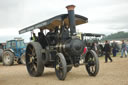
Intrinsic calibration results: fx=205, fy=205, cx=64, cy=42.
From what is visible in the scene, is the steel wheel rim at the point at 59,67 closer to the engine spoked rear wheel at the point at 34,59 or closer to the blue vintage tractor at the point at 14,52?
the engine spoked rear wheel at the point at 34,59

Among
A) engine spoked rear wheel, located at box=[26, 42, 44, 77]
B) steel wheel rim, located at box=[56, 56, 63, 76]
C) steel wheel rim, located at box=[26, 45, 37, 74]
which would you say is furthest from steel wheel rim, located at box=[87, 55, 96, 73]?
steel wheel rim, located at box=[26, 45, 37, 74]

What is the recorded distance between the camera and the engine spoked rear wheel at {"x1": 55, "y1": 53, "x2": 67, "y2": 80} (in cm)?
653

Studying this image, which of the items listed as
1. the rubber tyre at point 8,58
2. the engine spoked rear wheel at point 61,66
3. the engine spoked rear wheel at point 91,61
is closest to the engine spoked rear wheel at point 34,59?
the engine spoked rear wheel at point 61,66

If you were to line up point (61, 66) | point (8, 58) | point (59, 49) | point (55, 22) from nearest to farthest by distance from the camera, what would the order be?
point (61, 66) < point (59, 49) < point (55, 22) < point (8, 58)

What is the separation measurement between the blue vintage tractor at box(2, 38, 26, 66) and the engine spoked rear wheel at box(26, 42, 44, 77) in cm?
643

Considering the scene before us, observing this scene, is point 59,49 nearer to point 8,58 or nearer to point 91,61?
point 91,61

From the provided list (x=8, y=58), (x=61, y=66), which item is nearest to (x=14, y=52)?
(x=8, y=58)

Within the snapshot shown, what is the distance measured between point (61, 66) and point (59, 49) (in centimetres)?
95

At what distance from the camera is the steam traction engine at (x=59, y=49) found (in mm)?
7098

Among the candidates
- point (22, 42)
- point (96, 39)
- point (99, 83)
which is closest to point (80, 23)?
point (99, 83)

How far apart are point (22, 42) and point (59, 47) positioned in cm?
968

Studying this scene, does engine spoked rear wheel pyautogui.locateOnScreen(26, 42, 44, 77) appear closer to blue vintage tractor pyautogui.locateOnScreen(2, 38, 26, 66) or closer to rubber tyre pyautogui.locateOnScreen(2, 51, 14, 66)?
blue vintage tractor pyautogui.locateOnScreen(2, 38, 26, 66)

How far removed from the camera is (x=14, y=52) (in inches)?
631

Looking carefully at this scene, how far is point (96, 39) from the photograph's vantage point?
68.6ft
